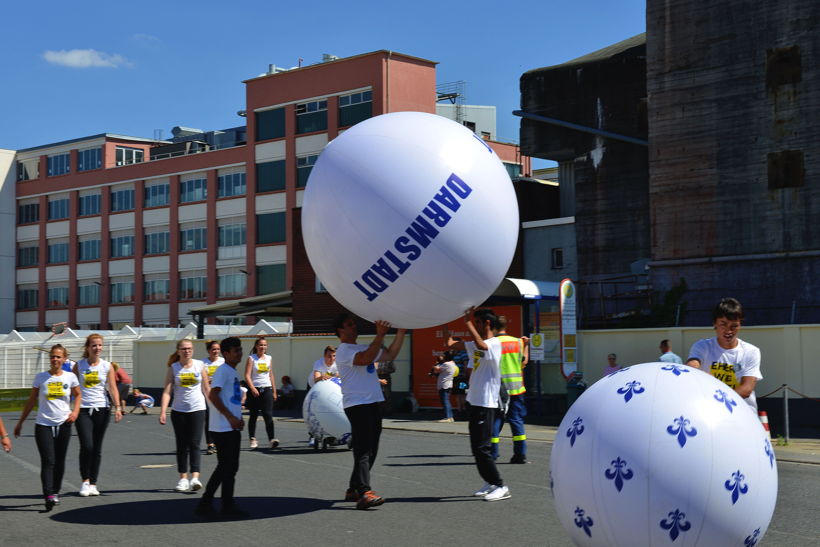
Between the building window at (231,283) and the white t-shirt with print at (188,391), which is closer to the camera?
the white t-shirt with print at (188,391)

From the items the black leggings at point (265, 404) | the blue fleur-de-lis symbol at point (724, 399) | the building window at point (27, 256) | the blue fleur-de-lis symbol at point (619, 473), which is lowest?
the black leggings at point (265, 404)

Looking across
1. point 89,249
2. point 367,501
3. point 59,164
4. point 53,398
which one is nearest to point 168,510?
point 53,398

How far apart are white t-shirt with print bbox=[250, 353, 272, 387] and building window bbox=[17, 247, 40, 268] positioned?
209ft

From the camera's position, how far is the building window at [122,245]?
6938 centimetres

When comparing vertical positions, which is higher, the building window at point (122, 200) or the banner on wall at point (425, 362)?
the building window at point (122, 200)

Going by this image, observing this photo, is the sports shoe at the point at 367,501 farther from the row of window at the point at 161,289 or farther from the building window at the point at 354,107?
the row of window at the point at 161,289

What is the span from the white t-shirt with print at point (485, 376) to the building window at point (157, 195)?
194ft

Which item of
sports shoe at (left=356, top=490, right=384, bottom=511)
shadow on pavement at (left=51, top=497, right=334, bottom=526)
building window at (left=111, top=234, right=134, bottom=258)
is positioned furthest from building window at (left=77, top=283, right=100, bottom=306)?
sports shoe at (left=356, top=490, right=384, bottom=511)

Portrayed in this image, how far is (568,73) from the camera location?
41.5 meters

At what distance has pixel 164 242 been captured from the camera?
6750 centimetres

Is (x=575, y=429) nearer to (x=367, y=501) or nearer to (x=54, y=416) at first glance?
(x=367, y=501)

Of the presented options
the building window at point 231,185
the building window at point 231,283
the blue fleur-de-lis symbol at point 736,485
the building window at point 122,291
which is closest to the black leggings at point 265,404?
the blue fleur-de-lis symbol at point 736,485

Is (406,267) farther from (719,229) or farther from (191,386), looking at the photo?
(719,229)

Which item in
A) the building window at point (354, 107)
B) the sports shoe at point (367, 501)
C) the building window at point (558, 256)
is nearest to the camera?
the sports shoe at point (367, 501)
